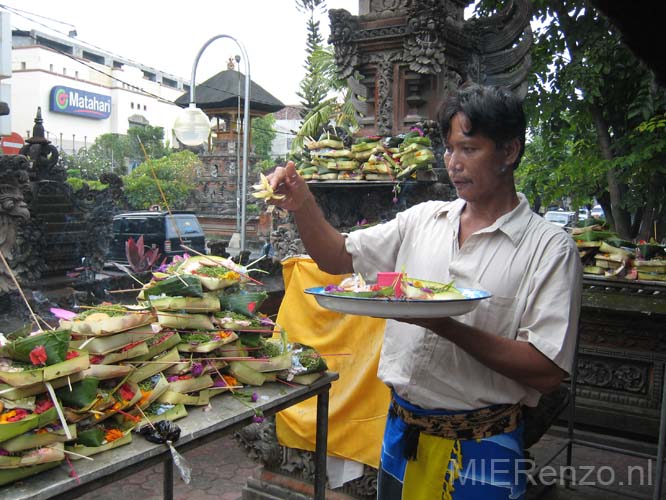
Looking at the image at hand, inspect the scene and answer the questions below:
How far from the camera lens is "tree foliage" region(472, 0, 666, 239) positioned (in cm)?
736

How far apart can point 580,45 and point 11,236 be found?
785cm

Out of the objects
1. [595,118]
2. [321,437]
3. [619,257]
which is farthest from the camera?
[595,118]

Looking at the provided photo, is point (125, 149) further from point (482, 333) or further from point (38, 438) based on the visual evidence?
point (482, 333)

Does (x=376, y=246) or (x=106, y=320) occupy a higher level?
(x=376, y=246)

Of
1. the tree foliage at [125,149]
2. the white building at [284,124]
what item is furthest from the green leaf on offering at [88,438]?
the white building at [284,124]

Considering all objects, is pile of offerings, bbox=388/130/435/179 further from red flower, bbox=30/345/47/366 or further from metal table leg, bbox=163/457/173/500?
red flower, bbox=30/345/47/366

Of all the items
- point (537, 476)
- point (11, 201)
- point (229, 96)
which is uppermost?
point (229, 96)

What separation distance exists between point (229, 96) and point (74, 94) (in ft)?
109

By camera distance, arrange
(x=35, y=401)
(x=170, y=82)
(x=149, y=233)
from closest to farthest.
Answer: (x=35, y=401), (x=149, y=233), (x=170, y=82)

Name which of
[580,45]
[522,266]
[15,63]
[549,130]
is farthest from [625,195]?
[15,63]

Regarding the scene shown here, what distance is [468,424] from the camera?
1855mm

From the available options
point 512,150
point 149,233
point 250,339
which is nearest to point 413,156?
point 250,339

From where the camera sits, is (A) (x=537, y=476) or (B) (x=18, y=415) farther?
(A) (x=537, y=476)

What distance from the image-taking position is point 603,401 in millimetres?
5102
